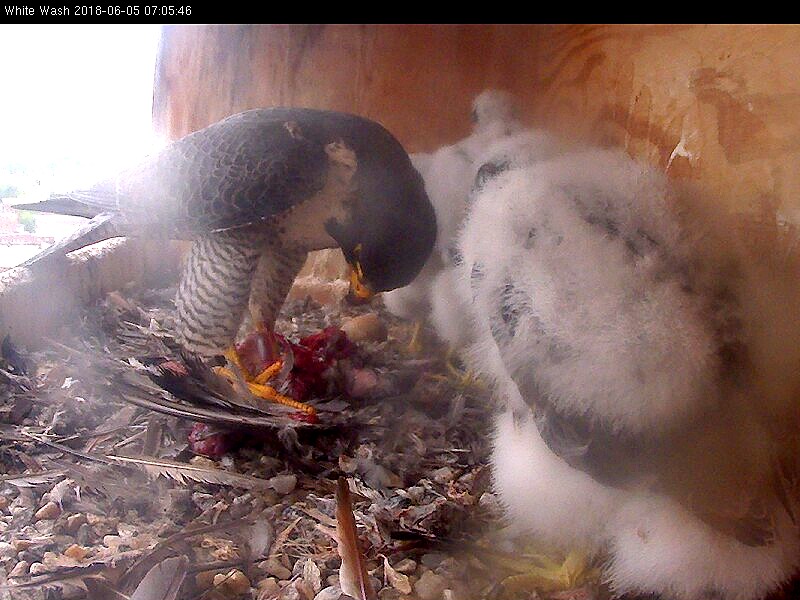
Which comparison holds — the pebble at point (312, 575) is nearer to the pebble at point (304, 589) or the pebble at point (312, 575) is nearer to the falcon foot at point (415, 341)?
the pebble at point (304, 589)

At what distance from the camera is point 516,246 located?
80 centimetres

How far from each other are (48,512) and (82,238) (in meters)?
0.32

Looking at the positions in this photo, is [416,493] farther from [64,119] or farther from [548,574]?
[64,119]

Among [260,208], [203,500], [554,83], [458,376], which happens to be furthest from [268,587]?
[554,83]

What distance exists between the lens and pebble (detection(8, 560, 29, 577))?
625 mm

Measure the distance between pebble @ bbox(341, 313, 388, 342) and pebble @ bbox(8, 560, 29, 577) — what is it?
426 millimetres

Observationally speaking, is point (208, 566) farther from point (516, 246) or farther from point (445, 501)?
point (516, 246)

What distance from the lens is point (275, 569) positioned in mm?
671

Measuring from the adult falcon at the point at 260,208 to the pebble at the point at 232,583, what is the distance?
10.3 inches

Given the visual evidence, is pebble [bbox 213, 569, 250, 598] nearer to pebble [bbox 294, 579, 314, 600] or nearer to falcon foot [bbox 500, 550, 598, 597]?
pebble [bbox 294, 579, 314, 600]

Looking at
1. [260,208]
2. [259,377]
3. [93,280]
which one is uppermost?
[260,208]

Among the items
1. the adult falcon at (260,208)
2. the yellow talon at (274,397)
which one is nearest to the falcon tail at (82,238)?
the adult falcon at (260,208)

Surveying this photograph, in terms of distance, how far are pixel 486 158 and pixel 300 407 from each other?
41 centimetres

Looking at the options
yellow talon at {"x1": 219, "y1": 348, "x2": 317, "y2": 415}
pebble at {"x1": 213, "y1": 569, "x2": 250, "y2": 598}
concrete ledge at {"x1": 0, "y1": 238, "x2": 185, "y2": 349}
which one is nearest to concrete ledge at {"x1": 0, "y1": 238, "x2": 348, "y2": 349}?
concrete ledge at {"x1": 0, "y1": 238, "x2": 185, "y2": 349}
